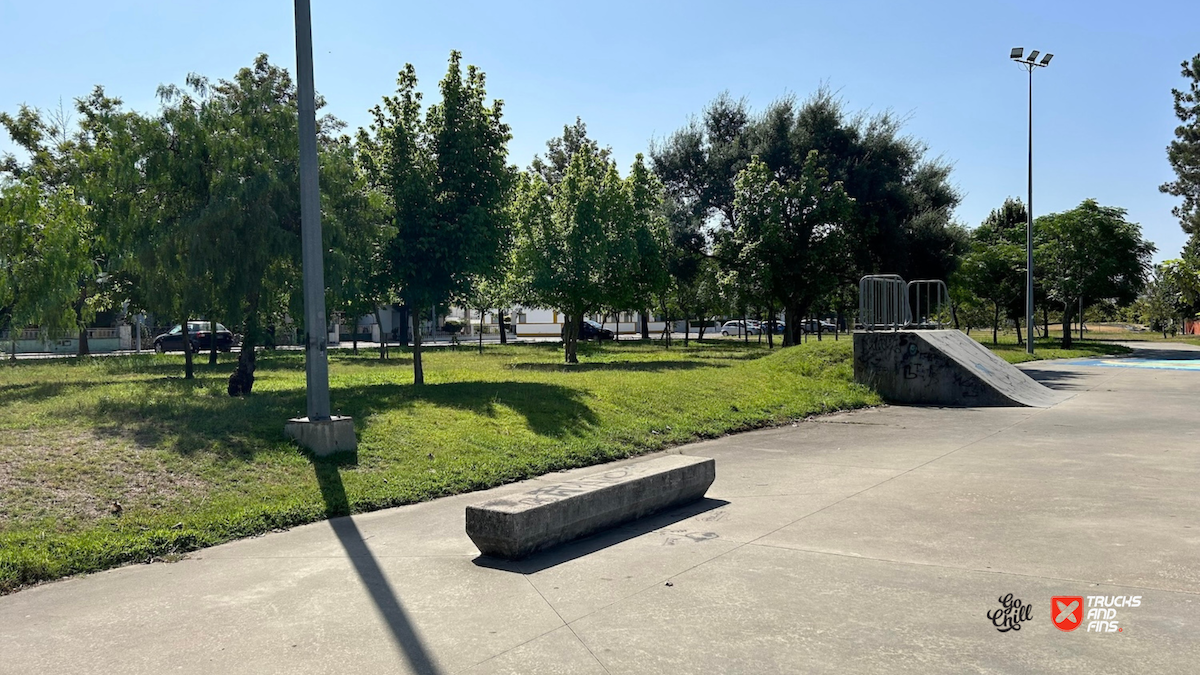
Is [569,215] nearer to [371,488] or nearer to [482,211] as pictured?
[482,211]

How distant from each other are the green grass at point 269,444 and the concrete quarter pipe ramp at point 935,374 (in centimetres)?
84

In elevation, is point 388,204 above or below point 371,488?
above

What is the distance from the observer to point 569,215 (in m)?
27.1

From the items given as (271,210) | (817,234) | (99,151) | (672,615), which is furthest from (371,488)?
(817,234)

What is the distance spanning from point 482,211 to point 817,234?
2058 cm

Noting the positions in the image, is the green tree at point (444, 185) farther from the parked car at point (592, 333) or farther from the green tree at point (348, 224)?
the parked car at point (592, 333)

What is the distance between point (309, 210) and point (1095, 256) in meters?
43.1

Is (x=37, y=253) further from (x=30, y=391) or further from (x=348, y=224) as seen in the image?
(x=348, y=224)

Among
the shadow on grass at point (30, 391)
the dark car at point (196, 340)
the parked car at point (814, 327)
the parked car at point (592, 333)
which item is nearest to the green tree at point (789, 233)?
the parked car at point (592, 333)

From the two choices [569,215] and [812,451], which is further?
[569,215]

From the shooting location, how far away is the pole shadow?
4.32 meters

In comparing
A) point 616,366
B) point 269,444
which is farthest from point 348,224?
point 616,366

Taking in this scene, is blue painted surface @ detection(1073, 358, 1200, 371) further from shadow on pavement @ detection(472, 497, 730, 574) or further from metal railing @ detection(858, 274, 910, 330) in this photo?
shadow on pavement @ detection(472, 497, 730, 574)

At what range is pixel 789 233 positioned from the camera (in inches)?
1313
